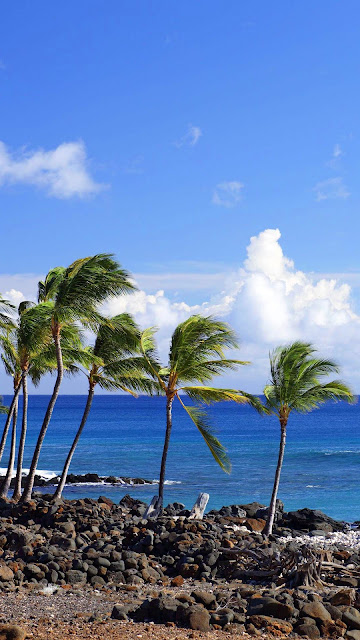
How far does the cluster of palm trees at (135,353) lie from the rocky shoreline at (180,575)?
13.0 ft

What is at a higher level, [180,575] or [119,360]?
[119,360]

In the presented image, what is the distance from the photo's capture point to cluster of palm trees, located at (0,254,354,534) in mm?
21469

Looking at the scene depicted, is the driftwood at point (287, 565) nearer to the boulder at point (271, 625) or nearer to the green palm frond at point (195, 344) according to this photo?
the boulder at point (271, 625)

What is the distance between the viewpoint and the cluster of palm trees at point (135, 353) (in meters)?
21.5

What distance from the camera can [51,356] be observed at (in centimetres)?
2530

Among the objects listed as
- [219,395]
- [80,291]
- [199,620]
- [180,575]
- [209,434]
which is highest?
[80,291]

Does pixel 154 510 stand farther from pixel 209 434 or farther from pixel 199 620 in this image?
pixel 199 620

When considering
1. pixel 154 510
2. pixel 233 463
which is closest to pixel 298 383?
pixel 154 510

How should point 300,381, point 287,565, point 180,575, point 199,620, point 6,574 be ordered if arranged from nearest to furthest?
point 199,620
point 6,574
point 287,565
point 180,575
point 300,381

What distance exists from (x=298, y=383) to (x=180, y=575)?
27.4ft

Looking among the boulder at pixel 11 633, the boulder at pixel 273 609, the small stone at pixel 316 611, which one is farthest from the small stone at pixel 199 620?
the boulder at pixel 11 633

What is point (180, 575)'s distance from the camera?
48.5ft

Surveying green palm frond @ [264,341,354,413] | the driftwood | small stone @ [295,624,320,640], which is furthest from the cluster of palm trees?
small stone @ [295,624,320,640]

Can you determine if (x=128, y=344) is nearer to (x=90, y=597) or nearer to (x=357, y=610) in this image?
(x=90, y=597)
